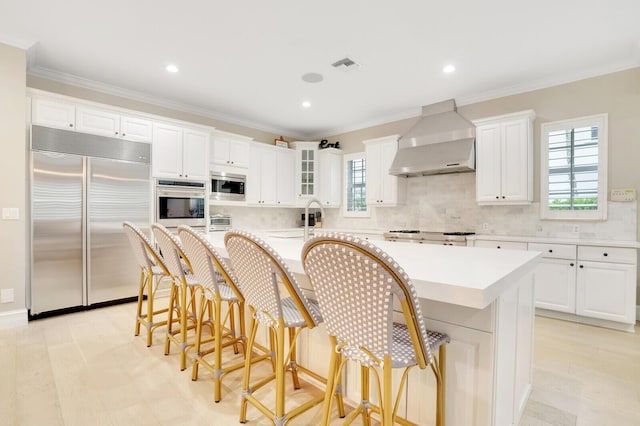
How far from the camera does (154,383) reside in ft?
6.79

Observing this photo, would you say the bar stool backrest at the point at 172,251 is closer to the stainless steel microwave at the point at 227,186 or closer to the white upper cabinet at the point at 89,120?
the white upper cabinet at the point at 89,120

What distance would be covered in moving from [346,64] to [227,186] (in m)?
2.52

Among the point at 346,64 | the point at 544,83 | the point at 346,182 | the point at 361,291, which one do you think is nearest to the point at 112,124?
the point at 346,64

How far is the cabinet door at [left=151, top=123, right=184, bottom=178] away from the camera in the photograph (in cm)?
406

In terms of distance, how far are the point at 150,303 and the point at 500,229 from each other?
13.0 ft

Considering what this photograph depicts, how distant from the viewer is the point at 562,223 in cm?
367

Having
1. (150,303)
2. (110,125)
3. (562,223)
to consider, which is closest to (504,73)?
(562,223)

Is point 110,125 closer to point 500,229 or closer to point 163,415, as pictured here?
point 163,415

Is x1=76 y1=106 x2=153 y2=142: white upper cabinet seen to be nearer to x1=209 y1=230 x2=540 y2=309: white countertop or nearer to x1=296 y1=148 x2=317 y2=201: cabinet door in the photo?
x1=296 y1=148 x2=317 y2=201: cabinet door

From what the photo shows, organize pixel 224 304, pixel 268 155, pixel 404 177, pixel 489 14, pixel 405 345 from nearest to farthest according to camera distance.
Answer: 1. pixel 405 345
2. pixel 489 14
3. pixel 224 304
4. pixel 404 177
5. pixel 268 155

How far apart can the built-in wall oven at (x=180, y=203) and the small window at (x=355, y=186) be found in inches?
99.1

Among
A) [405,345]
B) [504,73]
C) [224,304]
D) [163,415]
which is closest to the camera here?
[405,345]

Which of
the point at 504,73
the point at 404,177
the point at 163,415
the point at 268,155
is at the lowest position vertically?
the point at 163,415

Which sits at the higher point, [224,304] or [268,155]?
[268,155]
